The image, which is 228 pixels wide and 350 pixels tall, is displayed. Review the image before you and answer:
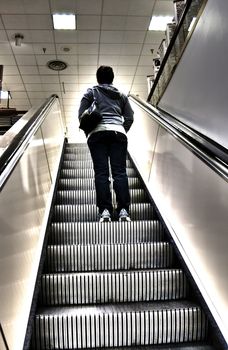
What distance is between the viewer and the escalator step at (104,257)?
266 cm

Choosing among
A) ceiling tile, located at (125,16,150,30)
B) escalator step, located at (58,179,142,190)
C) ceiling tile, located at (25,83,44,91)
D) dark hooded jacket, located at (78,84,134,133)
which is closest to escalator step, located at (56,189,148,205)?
escalator step, located at (58,179,142,190)

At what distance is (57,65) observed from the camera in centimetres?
987

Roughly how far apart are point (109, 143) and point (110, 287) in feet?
4.92

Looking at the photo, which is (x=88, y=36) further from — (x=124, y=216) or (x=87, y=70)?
(x=124, y=216)

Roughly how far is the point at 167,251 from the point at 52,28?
6652 mm

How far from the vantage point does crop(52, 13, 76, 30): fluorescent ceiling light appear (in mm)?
7680

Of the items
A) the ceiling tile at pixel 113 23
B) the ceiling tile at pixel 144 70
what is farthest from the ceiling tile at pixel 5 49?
the ceiling tile at pixel 144 70

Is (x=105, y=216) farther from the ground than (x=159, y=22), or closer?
closer

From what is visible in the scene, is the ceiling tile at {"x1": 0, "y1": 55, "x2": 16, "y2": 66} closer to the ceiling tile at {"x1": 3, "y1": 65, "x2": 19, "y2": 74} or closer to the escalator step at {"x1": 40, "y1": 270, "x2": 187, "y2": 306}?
the ceiling tile at {"x1": 3, "y1": 65, "x2": 19, "y2": 74}

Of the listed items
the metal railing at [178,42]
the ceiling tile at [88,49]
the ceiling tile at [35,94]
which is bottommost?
the metal railing at [178,42]

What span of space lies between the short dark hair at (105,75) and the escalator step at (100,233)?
1412mm

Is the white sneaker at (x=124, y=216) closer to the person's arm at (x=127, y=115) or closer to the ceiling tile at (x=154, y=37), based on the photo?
the person's arm at (x=127, y=115)

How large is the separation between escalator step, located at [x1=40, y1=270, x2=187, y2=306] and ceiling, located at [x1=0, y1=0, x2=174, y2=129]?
4.47 m

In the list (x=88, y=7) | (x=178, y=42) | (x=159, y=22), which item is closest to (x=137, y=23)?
(x=159, y=22)
